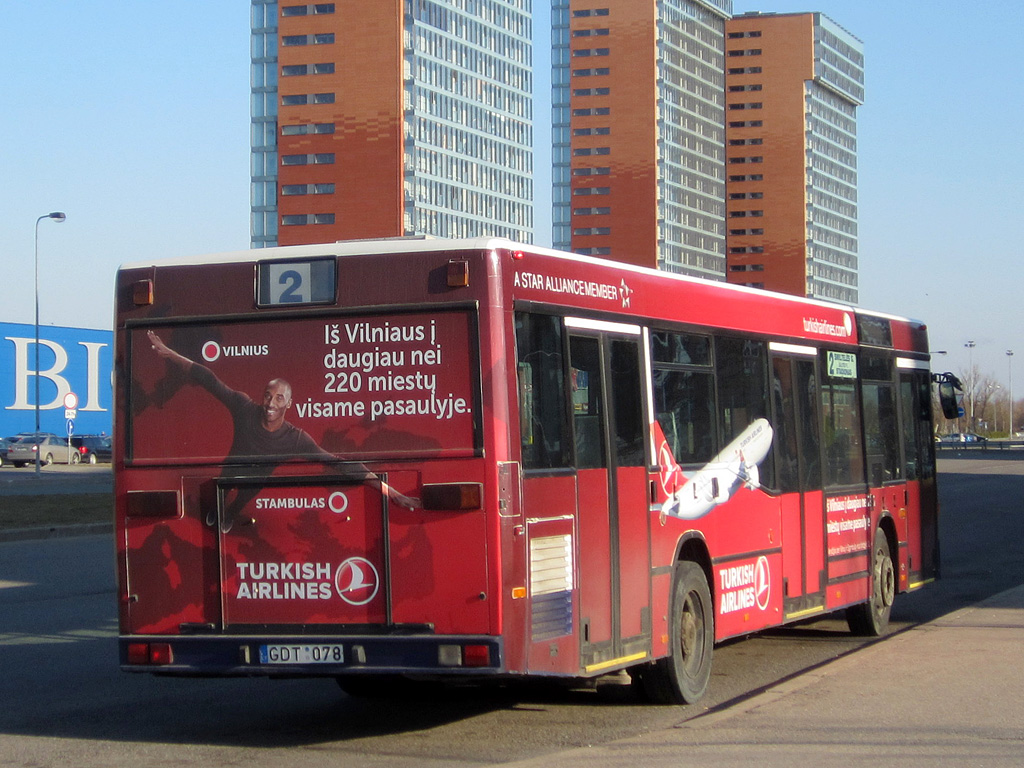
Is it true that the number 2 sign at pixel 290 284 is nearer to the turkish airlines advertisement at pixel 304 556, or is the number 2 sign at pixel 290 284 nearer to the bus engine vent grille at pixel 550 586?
the turkish airlines advertisement at pixel 304 556

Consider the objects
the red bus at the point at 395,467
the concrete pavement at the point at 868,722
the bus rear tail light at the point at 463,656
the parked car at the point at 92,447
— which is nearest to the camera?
the concrete pavement at the point at 868,722

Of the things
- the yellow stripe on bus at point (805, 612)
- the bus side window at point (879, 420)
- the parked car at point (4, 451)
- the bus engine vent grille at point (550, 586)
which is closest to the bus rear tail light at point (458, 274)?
the bus engine vent grille at point (550, 586)

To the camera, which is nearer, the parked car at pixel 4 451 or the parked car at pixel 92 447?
the parked car at pixel 4 451

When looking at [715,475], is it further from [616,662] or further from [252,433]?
[252,433]

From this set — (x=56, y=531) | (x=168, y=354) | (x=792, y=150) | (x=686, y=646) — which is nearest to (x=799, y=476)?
(x=686, y=646)

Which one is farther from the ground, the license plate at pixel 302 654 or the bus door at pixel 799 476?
the bus door at pixel 799 476

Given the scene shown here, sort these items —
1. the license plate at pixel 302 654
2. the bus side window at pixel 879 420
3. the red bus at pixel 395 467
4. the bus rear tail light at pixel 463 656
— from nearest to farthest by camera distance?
1. the bus rear tail light at pixel 463 656
2. the red bus at pixel 395 467
3. the license plate at pixel 302 654
4. the bus side window at pixel 879 420

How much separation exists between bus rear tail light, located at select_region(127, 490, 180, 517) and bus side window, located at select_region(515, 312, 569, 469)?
78.8 inches

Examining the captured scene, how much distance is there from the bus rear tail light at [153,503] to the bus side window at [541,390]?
2.00 meters

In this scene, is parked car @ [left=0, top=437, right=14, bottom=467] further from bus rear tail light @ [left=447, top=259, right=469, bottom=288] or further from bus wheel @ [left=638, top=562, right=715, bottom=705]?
bus rear tail light @ [left=447, top=259, right=469, bottom=288]

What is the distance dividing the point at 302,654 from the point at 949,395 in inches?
370

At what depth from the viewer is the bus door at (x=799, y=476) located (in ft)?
35.7

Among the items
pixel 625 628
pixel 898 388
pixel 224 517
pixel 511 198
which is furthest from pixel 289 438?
pixel 511 198

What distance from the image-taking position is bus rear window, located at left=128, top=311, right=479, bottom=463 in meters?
7.37
